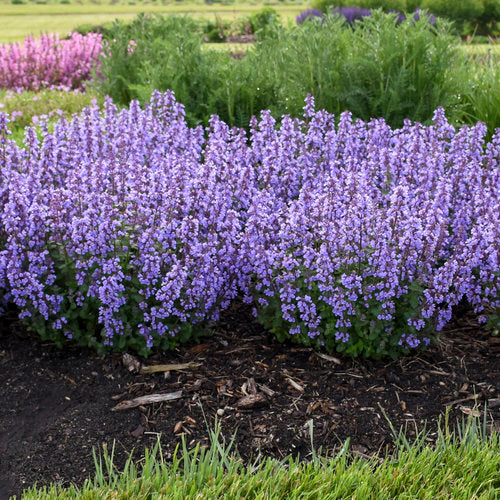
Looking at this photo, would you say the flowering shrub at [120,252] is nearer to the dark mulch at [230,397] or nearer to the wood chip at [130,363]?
the wood chip at [130,363]

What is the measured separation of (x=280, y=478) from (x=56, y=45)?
41.5 ft

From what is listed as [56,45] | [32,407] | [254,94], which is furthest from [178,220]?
[56,45]

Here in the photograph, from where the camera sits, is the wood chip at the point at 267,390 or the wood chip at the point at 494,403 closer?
the wood chip at the point at 494,403

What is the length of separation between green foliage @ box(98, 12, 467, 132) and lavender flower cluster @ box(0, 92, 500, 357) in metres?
2.06

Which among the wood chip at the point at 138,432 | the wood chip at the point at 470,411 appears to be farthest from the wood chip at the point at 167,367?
the wood chip at the point at 470,411

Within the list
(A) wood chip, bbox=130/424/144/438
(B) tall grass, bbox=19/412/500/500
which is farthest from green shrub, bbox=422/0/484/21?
(B) tall grass, bbox=19/412/500/500

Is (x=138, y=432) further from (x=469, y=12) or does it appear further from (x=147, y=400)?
(x=469, y=12)

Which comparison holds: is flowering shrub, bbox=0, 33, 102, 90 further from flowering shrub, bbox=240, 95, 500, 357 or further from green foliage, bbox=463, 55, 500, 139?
flowering shrub, bbox=240, 95, 500, 357

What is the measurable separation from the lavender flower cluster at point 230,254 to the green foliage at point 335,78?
206 centimetres

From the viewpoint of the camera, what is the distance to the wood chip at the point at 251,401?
3816 millimetres

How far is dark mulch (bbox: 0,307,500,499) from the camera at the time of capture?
3.55 m

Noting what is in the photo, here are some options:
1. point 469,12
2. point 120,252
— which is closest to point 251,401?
point 120,252

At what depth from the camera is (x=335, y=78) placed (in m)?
6.59

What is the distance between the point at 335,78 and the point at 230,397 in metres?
3.78
